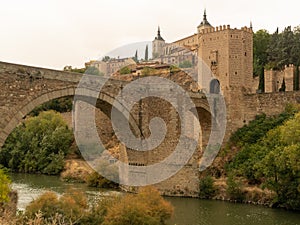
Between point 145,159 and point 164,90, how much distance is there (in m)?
3.09

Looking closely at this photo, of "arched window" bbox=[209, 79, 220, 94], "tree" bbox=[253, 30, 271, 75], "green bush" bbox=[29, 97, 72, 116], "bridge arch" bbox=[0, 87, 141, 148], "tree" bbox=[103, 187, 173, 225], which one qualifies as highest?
"tree" bbox=[253, 30, 271, 75]

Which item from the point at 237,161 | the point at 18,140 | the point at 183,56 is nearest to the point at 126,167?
the point at 237,161

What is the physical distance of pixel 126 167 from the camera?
19.9m

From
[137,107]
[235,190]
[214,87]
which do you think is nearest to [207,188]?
[235,190]

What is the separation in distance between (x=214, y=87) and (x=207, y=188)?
6.98m

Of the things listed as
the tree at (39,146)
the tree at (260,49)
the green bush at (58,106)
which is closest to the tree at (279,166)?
the tree at (260,49)

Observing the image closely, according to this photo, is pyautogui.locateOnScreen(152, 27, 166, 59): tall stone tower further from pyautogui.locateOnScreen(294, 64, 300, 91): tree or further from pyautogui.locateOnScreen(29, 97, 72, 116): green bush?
pyautogui.locateOnScreen(294, 64, 300, 91): tree

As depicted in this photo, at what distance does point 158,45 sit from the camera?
8000cm

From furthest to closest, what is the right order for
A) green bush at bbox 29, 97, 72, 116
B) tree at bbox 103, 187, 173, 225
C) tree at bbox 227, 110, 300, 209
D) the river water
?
green bush at bbox 29, 97, 72, 116
tree at bbox 227, 110, 300, 209
the river water
tree at bbox 103, 187, 173, 225

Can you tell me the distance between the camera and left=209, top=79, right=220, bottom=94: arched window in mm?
23597

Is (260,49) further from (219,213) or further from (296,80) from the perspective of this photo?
(219,213)

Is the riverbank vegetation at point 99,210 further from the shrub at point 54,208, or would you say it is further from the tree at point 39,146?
the tree at point 39,146

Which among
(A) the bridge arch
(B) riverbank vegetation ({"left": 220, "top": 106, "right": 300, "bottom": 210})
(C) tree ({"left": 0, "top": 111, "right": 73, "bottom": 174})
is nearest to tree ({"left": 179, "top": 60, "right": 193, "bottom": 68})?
(C) tree ({"left": 0, "top": 111, "right": 73, "bottom": 174})

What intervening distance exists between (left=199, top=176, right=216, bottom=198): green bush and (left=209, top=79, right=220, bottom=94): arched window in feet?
19.7
